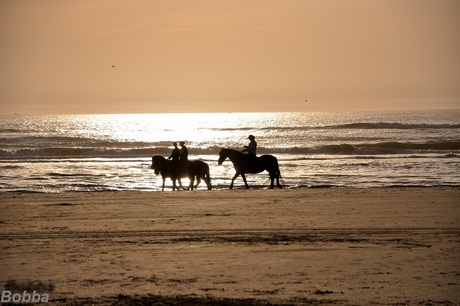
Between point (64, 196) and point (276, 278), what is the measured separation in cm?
1265

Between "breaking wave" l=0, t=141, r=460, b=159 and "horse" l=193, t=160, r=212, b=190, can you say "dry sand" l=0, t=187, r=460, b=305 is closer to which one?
"horse" l=193, t=160, r=212, b=190

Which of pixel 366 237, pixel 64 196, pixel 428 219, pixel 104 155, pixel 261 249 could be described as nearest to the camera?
pixel 261 249

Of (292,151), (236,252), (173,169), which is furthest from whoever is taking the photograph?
(292,151)

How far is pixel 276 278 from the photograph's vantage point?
9141 mm

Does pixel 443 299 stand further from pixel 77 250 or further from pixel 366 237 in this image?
pixel 77 250

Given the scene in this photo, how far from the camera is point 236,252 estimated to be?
10.8 meters

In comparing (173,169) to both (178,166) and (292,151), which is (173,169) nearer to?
(178,166)

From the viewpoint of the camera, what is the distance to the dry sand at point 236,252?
8.47 metres

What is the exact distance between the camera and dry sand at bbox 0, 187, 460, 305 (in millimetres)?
8469

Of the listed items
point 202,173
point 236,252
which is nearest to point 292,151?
point 202,173

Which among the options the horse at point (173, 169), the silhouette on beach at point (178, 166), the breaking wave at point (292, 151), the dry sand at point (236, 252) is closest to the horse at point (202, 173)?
the silhouette on beach at point (178, 166)

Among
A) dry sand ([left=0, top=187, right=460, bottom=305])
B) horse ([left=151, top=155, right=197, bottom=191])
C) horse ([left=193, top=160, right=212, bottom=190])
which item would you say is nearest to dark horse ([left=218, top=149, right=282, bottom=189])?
horse ([left=193, top=160, right=212, bottom=190])

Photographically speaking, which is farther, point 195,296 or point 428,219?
point 428,219

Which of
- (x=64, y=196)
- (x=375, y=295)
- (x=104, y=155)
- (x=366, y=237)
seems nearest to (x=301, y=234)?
(x=366, y=237)
